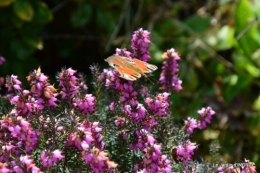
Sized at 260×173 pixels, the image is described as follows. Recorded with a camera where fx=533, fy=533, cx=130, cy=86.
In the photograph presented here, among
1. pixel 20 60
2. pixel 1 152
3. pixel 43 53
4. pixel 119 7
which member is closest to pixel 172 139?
pixel 1 152

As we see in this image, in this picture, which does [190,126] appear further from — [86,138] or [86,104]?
[86,138]

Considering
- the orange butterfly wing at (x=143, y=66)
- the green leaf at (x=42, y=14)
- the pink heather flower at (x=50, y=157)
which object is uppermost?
the green leaf at (x=42, y=14)

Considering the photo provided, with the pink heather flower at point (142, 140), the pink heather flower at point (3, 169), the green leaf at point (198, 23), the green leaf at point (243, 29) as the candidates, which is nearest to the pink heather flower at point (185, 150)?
the pink heather flower at point (142, 140)

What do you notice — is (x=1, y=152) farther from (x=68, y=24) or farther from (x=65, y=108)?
(x=68, y=24)

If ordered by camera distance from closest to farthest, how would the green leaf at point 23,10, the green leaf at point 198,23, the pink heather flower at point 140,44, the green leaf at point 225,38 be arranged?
the pink heather flower at point 140,44, the green leaf at point 23,10, the green leaf at point 225,38, the green leaf at point 198,23

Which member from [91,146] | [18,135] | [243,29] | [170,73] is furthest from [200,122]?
[243,29]

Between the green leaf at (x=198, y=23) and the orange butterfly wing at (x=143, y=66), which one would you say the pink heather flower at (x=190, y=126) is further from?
the green leaf at (x=198, y=23)
